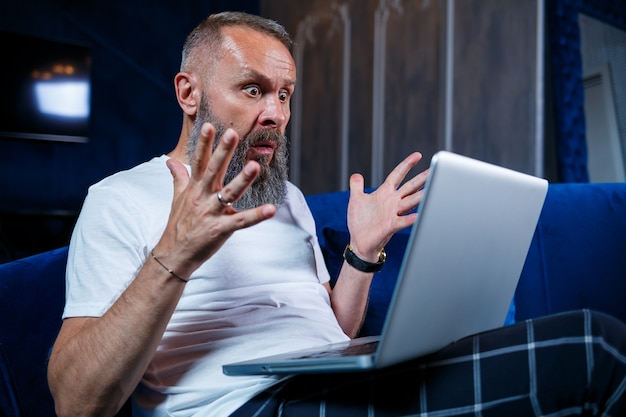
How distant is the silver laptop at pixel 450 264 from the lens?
25.9 inches

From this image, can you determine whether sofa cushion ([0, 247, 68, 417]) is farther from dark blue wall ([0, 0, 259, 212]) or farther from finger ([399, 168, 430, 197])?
dark blue wall ([0, 0, 259, 212])

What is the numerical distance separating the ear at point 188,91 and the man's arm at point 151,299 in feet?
1.47

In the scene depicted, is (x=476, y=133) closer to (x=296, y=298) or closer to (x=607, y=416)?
(x=296, y=298)

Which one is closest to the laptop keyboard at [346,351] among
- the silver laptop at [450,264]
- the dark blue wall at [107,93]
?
the silver laptop at [450,264]

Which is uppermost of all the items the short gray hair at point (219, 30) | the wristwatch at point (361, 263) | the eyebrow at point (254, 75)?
the short gray hair at point (219, 30)

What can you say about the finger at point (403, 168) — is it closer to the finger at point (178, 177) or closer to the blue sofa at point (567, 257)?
the blue sofa at point (567, 257)

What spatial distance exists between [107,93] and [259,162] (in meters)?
3.52

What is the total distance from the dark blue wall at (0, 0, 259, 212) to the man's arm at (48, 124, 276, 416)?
3.62 metres

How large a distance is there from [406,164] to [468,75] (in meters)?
2.55

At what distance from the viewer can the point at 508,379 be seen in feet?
2.44

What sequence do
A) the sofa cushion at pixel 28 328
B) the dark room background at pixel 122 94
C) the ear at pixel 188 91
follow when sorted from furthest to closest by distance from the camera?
the dark room background at pixel 122 94 < the ear at pixel 188 91 < the sofa cushion at pixel 28 328

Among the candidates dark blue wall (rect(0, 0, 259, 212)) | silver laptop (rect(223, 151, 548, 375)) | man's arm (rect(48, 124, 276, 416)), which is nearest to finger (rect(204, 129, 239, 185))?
man's arm (rect(48, 124, 276, 416))

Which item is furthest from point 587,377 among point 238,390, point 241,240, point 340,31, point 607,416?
point 340,31

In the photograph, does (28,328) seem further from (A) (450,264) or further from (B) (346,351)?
(A) (450,264)
